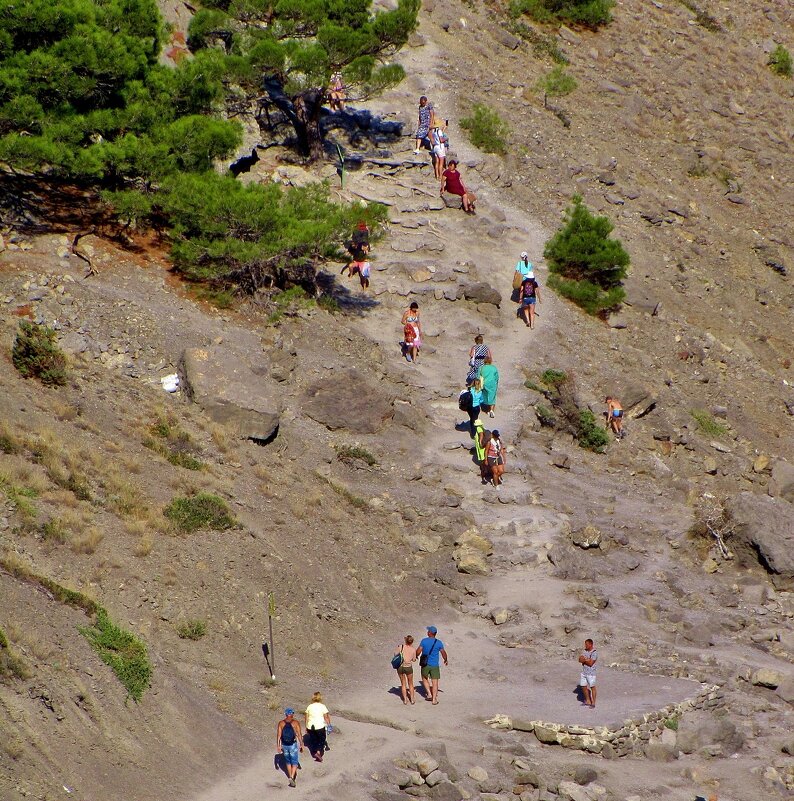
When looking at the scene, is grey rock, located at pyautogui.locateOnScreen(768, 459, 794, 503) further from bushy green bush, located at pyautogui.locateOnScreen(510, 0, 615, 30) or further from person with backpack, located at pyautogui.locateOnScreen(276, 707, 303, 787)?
bushy green bush, located at pyautogui.locateOnScreen(510, 0, 615, 30)

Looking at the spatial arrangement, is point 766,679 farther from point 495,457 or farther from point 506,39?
point 506,39

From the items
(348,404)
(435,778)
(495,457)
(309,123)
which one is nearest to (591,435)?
(495,457)

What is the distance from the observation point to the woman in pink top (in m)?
17.1

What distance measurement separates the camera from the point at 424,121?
35.8 meters

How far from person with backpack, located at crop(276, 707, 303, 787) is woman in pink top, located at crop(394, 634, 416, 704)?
8.99ft

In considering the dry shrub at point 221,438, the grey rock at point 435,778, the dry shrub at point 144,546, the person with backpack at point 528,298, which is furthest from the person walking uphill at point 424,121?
the grey rock at point 435,778

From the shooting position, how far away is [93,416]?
70.1 ft

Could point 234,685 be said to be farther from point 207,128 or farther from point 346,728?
point 207,128

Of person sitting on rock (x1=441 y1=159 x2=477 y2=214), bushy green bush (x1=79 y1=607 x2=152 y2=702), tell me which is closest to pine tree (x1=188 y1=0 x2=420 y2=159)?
person sitting on rock (x1=441 y1=159 x2=477 y2=214)

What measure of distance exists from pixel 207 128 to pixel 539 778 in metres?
17.7

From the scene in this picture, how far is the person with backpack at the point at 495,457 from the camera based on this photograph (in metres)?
23.8

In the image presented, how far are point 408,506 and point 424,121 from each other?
Answer: 16.9 m

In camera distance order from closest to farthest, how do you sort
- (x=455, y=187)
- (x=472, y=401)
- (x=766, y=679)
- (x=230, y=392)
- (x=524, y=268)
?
(x=766, y=679) < (x=230, y=392) < (x=472, y=401) < (x=524, y=268) < (x=455, y=187)

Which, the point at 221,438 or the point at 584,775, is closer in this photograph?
the point at 584,775
